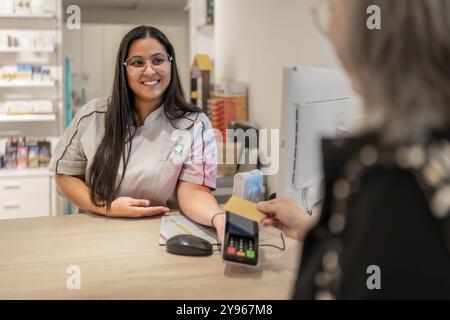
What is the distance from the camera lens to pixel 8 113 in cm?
427

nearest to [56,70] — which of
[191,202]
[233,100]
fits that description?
[233,100]

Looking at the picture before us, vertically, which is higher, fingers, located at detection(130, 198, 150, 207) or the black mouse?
fingers, located at detection(130, 198, 150, 207)

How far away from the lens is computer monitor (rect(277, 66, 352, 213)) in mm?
1217

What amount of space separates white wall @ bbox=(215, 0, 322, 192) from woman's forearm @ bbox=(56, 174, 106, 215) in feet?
4.01

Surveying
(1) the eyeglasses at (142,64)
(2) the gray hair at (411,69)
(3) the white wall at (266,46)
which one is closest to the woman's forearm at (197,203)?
(1) the eyeglasses at (142,64)

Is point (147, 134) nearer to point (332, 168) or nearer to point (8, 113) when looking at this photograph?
point (332, 168)

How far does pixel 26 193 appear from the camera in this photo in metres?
4.17

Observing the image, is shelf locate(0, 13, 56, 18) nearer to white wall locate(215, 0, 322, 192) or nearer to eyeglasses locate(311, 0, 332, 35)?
white wall locate(215, 0, 322, 192)

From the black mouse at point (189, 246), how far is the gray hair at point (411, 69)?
888 millimetres

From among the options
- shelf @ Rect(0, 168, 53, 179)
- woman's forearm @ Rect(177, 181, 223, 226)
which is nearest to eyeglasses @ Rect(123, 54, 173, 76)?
woman's forearm @ Rect(177, 181, 223, 226)

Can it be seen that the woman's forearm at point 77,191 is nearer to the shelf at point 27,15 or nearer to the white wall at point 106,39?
the shelf at point 27,15

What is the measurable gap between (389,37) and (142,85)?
4.80 ft

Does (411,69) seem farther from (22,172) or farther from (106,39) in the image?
(106,39)

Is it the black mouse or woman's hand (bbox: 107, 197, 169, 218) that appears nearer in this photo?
the black mouse
